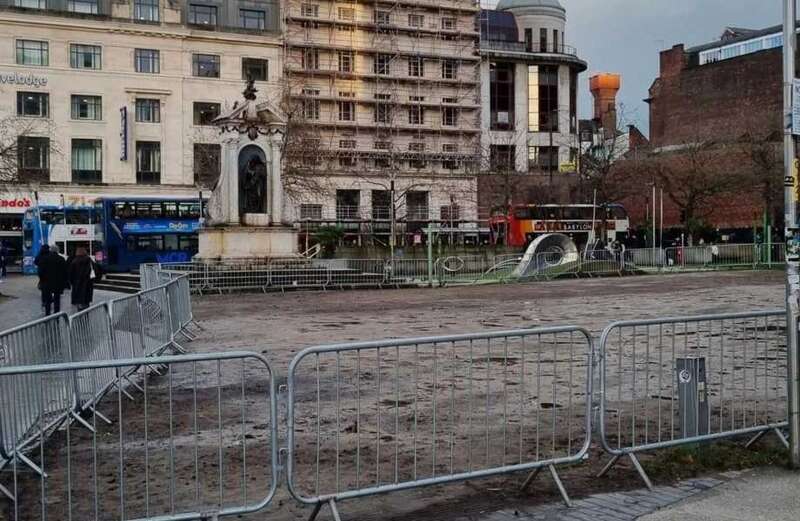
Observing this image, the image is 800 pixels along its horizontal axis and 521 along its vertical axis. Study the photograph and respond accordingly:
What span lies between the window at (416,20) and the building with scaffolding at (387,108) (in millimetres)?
86

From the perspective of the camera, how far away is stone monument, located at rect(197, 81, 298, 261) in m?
30.4

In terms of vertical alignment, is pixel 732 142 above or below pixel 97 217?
above

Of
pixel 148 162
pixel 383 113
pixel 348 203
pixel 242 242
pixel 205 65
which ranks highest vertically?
pixel 205 65

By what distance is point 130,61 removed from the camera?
5947 cm

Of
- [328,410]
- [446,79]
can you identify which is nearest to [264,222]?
[328,410]

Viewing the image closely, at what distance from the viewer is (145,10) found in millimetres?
60406

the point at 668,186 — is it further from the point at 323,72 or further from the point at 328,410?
the point at 328,410

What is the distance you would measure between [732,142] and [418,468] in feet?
Answer: 190

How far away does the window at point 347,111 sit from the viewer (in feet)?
227

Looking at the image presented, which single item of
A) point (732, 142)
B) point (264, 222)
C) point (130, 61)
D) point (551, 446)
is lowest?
point (551, 446)

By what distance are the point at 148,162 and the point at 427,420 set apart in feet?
184

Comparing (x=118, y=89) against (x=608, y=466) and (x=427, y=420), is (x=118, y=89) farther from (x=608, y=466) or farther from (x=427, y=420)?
(x=608, y=466)

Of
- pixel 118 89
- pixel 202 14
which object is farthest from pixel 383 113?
pixel 118 89

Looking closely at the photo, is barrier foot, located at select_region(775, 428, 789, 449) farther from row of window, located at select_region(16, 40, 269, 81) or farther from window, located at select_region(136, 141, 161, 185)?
window, located at select_region(136, 141, 161, 185)
